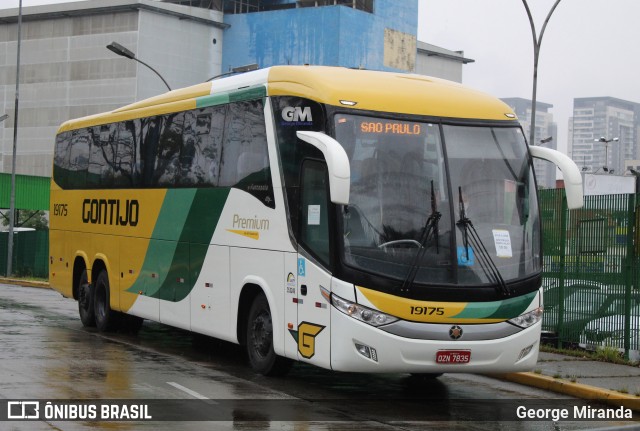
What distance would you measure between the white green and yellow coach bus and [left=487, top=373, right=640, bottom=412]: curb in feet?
4.15

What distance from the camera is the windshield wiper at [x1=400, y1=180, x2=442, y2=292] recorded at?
11.0 metres

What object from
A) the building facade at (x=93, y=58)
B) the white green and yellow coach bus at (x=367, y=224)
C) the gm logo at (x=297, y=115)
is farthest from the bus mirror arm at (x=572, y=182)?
the building facade at (x=93, y=58)

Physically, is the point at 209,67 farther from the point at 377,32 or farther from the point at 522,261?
the point at 522,261

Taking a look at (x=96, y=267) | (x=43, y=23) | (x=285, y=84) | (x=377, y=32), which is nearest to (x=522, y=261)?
(x=285, y=84)

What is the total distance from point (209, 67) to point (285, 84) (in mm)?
77998

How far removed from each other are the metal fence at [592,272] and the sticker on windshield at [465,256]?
15.4 ft

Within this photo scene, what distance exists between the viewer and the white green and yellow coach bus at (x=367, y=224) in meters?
11.1

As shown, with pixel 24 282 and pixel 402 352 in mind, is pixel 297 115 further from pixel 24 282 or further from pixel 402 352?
pixel 24 282

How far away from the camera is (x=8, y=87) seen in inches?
3696

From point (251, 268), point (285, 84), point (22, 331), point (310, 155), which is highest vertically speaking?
point (285, 84)

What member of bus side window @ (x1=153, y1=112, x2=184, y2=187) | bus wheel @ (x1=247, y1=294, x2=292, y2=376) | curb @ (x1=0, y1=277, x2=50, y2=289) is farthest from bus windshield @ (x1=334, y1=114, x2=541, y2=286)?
curb @ (x1=0, y1=277, x2=50, y2=289)

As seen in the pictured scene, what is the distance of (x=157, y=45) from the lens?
84812mm

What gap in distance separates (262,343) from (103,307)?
625 cm

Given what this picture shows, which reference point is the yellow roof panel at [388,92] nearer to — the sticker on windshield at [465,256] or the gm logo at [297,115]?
the gm logo at [297,115]
